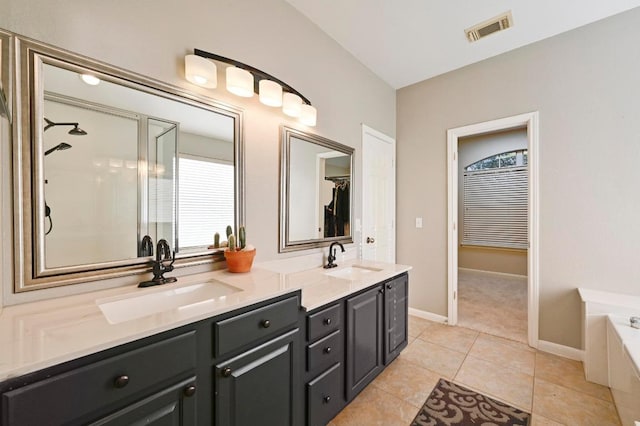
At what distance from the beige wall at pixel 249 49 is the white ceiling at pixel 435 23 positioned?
15 cm

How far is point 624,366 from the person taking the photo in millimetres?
1534

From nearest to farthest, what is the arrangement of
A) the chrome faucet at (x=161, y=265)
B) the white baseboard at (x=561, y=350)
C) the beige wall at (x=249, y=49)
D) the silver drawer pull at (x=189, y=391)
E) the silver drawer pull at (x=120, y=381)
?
the silver drawer pull at (x=120, y=381)
the silver drawer pull at (x=189, y=391)
the beige wall at (x=249, y=49)
the chrome faucet at (x=161, y=265)
the white baseboard at (x=561, y=350)

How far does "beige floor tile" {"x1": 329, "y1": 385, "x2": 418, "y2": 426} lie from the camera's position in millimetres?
1595

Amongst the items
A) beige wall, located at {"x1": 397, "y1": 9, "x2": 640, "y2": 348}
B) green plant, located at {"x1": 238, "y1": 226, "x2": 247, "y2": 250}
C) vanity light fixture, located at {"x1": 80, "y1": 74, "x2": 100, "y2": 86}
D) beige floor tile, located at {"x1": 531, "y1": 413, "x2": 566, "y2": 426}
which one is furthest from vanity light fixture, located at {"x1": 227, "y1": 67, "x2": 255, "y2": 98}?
beige floor tile, located at {"x1": 531, "y1": 413, "x2": 566, "y2": 426}

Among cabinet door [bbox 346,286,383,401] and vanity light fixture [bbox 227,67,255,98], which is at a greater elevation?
vanity light fixture [bbox 227,67,255,98]

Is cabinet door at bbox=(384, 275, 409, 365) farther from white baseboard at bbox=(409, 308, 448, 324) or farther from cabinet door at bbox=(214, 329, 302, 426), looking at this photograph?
white baseboard at bbox=(409, 308, 448, 324)

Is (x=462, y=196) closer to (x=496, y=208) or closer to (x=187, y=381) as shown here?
(x=496, y=208)

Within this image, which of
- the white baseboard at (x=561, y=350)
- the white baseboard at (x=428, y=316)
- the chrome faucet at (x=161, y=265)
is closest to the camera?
the chrome faucet at (x=161, y=265)

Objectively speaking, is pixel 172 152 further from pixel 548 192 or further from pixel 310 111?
pixel 548 192

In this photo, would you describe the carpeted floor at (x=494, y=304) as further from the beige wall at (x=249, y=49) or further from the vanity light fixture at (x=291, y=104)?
the vanity light fixture at (x=291, y=104)

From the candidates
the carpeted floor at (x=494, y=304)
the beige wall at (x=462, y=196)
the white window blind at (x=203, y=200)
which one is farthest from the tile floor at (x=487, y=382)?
the beige wall at (x=462, y=196)

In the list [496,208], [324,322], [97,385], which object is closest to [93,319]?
[97,385]

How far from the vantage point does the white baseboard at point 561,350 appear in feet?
7.50

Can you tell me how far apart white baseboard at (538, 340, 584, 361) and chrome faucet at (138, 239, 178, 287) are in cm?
320
